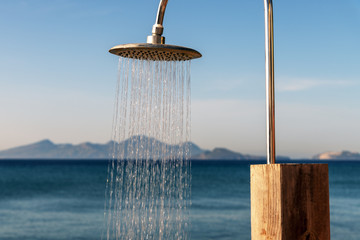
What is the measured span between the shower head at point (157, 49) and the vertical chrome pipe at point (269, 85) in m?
0.58

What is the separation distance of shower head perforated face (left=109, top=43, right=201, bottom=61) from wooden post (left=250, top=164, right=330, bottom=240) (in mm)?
902

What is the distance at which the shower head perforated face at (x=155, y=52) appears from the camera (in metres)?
2.64

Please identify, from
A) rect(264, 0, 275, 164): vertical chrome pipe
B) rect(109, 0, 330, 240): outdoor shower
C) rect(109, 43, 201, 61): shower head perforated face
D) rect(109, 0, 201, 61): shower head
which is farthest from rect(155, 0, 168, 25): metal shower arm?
rect(109, 0, 330, 240): outdoor shower

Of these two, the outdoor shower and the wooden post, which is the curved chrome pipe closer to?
the outdoor shower

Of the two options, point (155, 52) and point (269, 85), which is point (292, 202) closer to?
point (269, 85)

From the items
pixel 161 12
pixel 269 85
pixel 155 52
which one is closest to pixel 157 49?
pixel 155 52

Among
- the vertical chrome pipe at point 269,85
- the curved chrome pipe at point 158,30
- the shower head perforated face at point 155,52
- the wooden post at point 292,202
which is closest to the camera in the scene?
the wooden post at point 292,202

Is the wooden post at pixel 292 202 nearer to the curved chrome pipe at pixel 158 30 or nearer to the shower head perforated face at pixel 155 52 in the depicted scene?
the shower head perforated face at pixel 155 52

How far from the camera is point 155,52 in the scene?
2779 millimetres

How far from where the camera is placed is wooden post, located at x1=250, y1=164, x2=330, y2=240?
2.13 m

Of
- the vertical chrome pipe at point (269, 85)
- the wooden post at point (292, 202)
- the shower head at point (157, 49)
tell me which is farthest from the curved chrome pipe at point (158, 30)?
the wooden post at point (292, 202)

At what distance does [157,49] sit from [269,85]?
28.1 inches

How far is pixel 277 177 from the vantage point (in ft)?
7.00

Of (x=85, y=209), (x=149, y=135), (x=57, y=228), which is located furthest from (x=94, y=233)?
(x=149, y=135)
